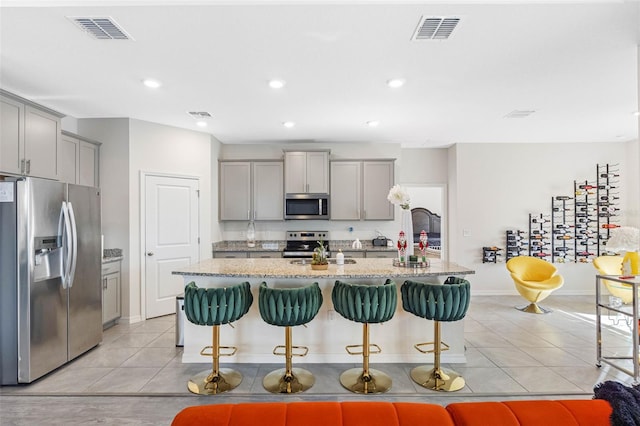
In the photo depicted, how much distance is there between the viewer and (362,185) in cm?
531

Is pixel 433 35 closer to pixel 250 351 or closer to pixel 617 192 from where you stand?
pixel 250 351

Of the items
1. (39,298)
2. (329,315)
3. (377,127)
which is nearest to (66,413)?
(39,298)

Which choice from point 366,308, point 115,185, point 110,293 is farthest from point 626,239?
point 115,185

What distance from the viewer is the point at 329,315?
3012 millimetres

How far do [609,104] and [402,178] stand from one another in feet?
9.72

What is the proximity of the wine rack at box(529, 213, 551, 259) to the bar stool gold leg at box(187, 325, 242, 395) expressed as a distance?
17.2ft

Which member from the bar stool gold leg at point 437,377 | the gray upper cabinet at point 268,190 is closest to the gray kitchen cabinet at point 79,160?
the gray upper cabinet at point 268,190

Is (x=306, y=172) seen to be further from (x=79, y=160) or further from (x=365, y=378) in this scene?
(x=365, y=378)

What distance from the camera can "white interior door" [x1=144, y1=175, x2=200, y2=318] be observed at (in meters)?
4.32

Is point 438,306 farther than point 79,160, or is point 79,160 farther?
point 79,160

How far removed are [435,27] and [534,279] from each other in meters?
4.22

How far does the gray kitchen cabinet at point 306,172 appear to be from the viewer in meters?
5.20

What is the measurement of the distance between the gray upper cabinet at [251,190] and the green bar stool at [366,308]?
293 centimetres

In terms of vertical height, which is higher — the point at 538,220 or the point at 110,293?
the point at 538,220
